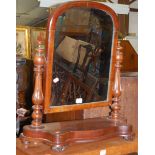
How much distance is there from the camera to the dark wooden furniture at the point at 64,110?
1101 mm

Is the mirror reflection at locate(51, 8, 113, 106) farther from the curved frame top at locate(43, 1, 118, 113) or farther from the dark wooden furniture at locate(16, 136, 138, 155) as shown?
the dark wooden furniture at locate(16, 136, 138, 155)

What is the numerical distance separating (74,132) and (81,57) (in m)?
0.30

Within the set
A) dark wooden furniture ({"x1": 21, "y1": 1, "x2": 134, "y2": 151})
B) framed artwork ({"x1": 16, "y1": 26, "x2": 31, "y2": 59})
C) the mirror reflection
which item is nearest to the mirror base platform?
dark wooden furniture ({"x1": 21, "y1": 1, "x2": 134, "y2": 151})

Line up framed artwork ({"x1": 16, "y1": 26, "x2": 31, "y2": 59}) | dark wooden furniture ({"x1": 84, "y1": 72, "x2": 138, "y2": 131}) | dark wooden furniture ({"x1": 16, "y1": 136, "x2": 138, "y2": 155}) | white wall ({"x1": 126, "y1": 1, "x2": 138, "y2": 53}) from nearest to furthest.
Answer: dark wooden furniture ({"x1": 16, "y1": 136, "x2": 138, "y2": 155}) → dark wooden furniture ({"x1": 84, "y1": 72, "x2": 138, "y2": 131}) → framed artwork ({"x1": 16, "y1": 26, "x2": 31, "y2": 59}) → white wall ({"x1": 126, "y1": 1, "x2": 138, "y2": 53})

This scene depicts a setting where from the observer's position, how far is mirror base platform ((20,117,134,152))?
3.60ft

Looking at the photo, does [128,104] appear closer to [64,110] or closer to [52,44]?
[64,110]

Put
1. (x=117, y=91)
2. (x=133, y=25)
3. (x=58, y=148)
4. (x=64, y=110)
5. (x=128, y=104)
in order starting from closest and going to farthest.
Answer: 1. (x=58, y=148)
2. (x=64, y=110)
3. (x=117, y=91)
4. (x=128, y=104)
5. (x=133, y=25)

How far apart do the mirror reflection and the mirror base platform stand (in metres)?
0.10

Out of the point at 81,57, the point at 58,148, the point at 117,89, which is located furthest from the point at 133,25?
the point at 58,148

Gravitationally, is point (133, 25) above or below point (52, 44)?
above

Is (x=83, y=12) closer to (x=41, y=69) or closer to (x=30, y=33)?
(x=41, y=69)

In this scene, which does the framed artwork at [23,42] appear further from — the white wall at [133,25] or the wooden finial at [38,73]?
the white wall at [133,25]

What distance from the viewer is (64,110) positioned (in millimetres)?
1180
